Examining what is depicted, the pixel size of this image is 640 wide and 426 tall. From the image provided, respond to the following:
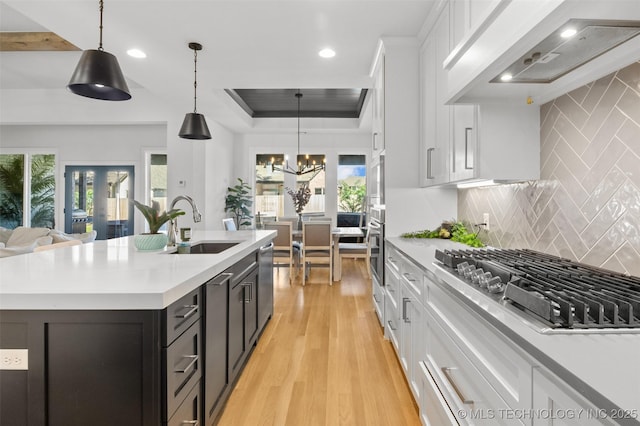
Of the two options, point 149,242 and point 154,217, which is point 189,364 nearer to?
point 149,242

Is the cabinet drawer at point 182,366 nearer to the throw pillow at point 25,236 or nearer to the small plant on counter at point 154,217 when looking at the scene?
the small plant on counter at point 154,217

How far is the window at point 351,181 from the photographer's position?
765 centimetres

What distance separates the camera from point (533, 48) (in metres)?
1.15

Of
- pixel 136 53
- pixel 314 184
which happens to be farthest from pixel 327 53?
pixel 314 184

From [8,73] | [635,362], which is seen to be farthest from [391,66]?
[8,73]

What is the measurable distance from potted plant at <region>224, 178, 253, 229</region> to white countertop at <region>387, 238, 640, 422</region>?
21.8 ft

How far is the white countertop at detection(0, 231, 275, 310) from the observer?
116 centimetres

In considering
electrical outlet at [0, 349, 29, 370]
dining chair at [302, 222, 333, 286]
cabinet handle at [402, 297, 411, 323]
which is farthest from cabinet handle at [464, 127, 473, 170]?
dining chair at [302, 222, 333, 286]

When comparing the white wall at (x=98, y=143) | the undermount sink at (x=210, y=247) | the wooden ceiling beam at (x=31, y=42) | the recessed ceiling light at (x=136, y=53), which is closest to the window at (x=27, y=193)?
the white wall at (x=98, y=143)

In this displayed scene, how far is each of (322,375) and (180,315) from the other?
4.60ft

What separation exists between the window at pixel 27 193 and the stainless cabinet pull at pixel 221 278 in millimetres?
6976

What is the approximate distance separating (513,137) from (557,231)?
1.82ft

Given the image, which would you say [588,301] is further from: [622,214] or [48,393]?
[48,393]

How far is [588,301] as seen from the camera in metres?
0.85
